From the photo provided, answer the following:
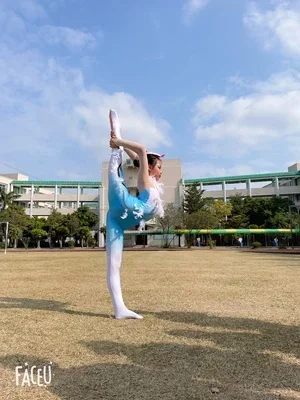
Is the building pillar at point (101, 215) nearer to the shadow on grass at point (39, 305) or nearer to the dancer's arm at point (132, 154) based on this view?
the shadow on grass at point (39, 305)

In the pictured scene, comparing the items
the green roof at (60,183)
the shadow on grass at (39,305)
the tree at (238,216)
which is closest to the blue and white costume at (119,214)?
the shadow on grass at (39,305)

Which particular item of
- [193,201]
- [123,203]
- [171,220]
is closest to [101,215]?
[193,201]

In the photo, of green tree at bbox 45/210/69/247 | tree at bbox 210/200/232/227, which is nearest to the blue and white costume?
green tree at bbox 45/210/69/247

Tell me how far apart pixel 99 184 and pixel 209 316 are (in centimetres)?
6107

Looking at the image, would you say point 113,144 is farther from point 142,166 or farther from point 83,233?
point 83,233

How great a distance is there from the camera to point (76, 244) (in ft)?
201

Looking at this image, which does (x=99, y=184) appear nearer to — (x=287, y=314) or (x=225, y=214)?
(x=225, y=214)

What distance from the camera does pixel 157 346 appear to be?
3.86 m

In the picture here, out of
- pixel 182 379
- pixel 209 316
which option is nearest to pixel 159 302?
pixel 209 316

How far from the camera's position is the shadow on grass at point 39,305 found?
559 centimetres

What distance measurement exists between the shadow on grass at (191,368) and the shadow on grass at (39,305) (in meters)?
1.66

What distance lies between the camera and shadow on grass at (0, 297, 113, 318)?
559 cm

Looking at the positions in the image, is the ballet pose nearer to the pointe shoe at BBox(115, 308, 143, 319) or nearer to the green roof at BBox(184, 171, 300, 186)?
the pointe shoe at BBox(115, 308, 143, 319)

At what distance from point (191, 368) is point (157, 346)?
69 cm
